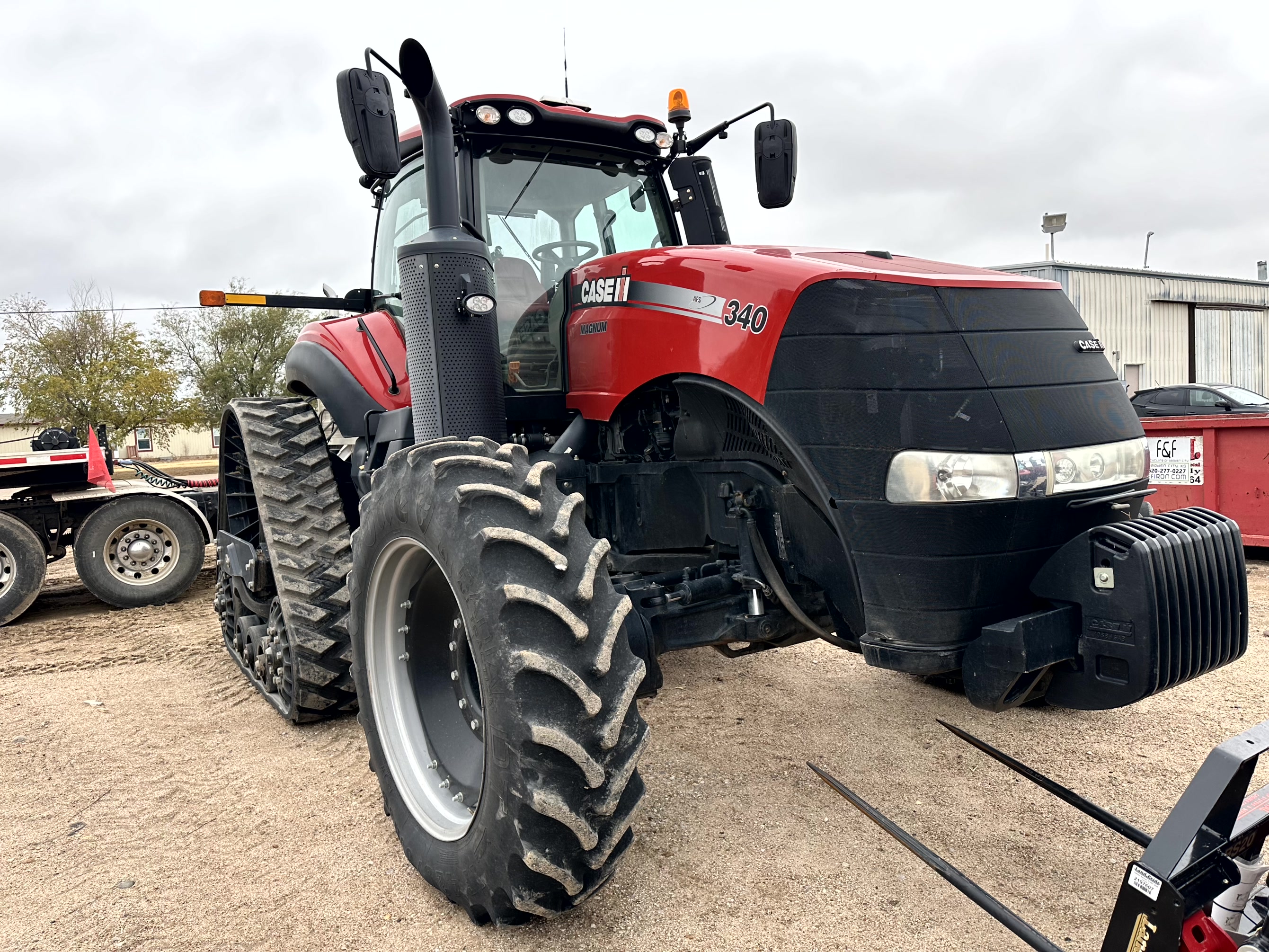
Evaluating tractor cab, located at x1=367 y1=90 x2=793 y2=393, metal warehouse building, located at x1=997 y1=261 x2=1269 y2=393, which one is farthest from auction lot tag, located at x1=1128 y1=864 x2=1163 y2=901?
metal warehouse building, located at x1=997 y1=261 x2=1269 y2=393

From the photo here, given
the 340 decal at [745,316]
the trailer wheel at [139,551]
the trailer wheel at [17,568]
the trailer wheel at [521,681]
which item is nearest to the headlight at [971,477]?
the 340 decal at [745,316]

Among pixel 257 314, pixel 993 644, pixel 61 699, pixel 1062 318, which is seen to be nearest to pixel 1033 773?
pixel 993 644

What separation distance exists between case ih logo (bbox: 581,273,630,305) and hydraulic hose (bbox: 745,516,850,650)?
35.2 inches

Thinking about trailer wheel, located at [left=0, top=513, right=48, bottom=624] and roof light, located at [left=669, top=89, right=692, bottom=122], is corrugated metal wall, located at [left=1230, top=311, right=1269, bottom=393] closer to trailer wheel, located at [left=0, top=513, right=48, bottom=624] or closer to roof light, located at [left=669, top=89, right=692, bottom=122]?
roof light, located at [left=669, top=89, right=692, bottom=122]

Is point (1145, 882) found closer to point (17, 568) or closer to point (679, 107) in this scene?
point (679, 107)

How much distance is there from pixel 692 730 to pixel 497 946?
66.8 inches

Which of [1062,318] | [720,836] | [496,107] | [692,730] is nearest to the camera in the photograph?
[1062,318]

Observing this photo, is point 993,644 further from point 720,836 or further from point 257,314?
point 257,314

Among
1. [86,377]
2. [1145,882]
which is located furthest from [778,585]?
[86,377]

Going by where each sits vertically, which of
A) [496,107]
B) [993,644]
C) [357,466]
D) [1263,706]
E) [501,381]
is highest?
[496,107]

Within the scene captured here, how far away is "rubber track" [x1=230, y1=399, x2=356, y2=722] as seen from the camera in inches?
162

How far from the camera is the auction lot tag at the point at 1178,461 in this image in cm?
813

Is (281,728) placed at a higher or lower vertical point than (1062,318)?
lower

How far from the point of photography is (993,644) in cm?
244
